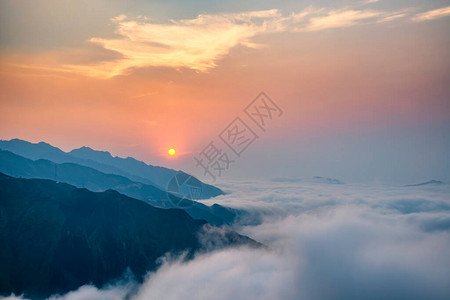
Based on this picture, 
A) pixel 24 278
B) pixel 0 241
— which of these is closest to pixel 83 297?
pixel 24 278

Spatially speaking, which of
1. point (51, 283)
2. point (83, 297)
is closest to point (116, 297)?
point (83, 297)

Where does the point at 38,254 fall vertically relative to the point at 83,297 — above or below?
above

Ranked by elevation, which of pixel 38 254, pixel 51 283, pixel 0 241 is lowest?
pixel 51 283

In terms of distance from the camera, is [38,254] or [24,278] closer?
[24,278]

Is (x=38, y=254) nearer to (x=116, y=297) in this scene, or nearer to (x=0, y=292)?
(x=0, y=292)

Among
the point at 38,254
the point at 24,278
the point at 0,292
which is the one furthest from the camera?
the point at 38,254

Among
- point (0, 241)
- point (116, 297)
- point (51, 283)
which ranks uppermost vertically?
point (0, 241)

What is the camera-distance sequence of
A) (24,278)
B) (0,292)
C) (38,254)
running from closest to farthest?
(0,292) → (24,278) → (38,254)

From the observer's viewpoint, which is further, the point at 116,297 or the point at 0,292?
the point at 116,297

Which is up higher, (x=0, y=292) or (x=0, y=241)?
(x=0, y=241)

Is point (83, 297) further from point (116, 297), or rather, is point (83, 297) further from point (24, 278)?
point (24, 278)
